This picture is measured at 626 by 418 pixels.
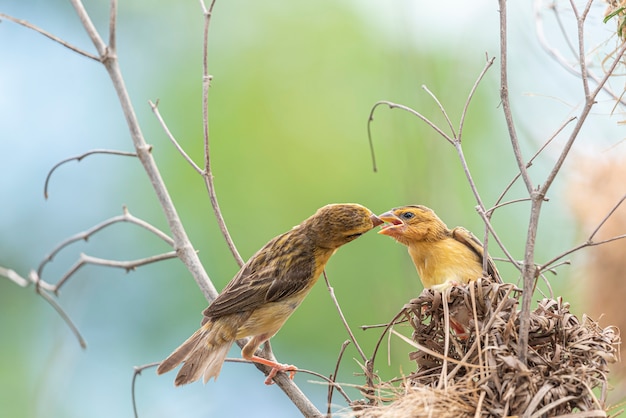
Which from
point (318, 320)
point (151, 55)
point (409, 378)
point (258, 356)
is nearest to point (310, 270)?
point (258, 356)

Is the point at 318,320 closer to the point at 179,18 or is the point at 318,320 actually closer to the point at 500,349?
the point at 179,18

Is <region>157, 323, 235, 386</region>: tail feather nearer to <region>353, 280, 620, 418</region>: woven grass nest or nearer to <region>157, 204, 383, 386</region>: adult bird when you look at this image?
<region>157, 204, 383, 386</region>: adult bird

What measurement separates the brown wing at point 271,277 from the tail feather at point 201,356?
10 centimetres

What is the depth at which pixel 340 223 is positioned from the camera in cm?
268

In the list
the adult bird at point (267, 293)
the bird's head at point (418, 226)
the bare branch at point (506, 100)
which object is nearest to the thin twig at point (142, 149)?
the adult bird at point (267, 293)

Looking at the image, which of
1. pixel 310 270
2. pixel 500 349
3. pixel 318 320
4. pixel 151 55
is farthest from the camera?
pixel 151 55

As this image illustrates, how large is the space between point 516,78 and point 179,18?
4409 millimetres

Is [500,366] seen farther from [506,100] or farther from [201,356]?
[201,356]

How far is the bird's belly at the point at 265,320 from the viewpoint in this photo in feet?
8.52

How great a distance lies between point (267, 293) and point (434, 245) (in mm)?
620

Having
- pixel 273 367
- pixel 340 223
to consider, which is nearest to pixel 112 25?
pixel 340 223

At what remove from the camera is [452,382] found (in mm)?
1721

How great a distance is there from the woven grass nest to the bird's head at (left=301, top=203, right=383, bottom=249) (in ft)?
2.59

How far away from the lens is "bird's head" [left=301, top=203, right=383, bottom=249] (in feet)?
8.67
